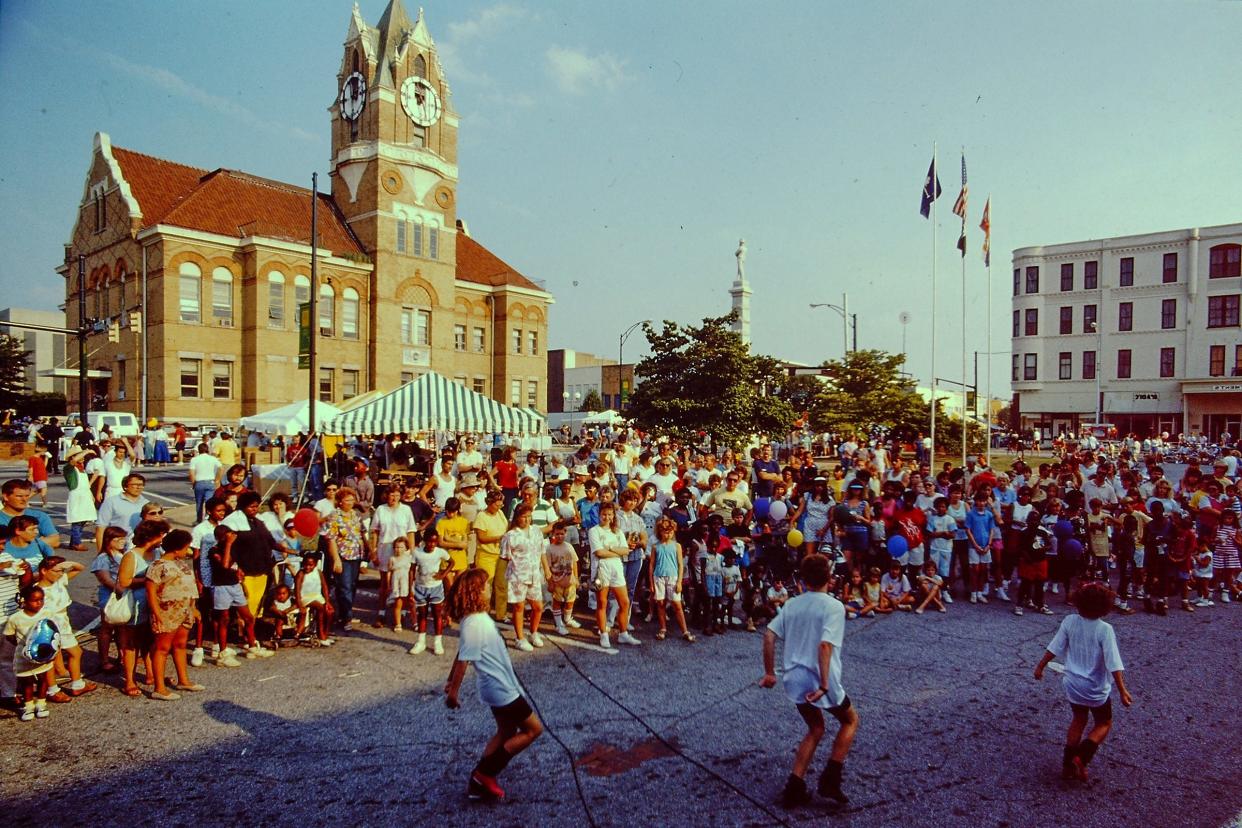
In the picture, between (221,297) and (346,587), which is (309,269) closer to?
(221,297)

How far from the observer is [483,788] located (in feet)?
16.9

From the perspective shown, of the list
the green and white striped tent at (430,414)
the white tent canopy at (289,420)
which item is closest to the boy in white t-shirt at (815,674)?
the green and white striped tent at (430,414)

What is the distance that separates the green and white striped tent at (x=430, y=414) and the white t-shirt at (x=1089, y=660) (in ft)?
46.8

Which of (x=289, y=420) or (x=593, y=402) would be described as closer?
(x=289, y=420)

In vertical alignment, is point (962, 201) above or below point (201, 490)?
above

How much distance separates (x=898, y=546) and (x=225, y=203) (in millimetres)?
A: 42697

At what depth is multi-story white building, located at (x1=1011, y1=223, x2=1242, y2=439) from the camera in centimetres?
4922

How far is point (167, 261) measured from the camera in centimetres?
3769

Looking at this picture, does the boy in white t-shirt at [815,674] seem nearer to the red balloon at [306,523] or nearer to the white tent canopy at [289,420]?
the red balloon at [306,523]

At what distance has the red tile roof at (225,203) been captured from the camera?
40.1 meters

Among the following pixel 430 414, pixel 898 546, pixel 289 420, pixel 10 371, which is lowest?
pixel 898 546

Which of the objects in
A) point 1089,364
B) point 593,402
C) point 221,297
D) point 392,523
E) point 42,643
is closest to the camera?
point 42,643

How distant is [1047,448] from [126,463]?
4831 centimetres

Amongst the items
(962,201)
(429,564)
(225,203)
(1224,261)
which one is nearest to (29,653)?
(429,564)
